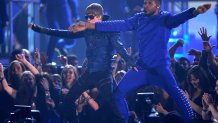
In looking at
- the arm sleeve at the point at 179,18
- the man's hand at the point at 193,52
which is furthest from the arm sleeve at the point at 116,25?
the man's hand at the point at 193,52

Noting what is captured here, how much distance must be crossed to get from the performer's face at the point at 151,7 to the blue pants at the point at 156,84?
724 mm

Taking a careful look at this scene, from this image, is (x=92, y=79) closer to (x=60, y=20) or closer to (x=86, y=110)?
(x=86, y=110)

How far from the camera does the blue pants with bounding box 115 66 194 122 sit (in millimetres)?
6746

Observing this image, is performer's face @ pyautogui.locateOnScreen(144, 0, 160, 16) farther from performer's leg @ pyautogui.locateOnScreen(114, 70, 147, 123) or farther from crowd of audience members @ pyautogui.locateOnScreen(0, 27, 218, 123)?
crowd of audience members @ pyautogui.locateOnScreen(0, 27, 218, 123)

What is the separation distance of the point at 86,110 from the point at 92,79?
3.36 feet

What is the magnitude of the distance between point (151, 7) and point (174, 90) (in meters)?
1.11

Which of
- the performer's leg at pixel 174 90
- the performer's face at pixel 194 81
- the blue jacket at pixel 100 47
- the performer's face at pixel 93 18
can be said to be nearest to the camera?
the performer's leg at pixel 174 90

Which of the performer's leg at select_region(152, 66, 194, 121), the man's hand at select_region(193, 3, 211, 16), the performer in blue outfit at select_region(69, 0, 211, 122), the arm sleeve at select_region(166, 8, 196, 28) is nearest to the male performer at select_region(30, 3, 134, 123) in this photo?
the performer in blue outfit at select_region(69, 0, 211, 122)

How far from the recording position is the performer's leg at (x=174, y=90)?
6.73 meters

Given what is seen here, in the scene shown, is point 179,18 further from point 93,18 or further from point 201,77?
point 201,77

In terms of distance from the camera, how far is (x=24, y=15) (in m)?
16.2

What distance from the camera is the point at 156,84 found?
696 centimetres

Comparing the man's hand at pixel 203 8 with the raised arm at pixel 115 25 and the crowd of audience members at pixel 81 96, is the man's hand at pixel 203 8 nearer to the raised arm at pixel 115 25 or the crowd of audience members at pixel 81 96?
the raised arm at pixel 115 25

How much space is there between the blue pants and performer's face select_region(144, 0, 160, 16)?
0.72m
